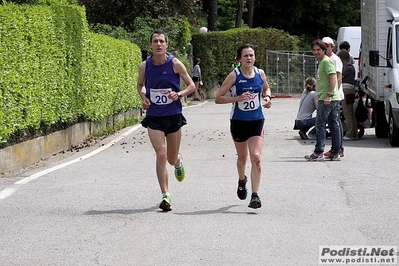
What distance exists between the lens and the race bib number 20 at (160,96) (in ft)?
34.1

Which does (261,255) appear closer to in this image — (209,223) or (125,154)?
(209,223)

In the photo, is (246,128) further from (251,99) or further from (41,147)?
(41,147)

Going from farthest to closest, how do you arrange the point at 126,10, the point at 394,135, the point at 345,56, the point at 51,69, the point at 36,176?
1. the point at 126,10
2. the point at 345,56
3. the point at 394,135
4. the point at 51,69
5. the point at 36,176

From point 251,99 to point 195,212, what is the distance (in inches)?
52.4

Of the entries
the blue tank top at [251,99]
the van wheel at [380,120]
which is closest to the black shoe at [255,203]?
the blue tank top at [251,99]

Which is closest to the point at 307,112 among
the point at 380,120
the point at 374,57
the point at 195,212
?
the point at 380,120

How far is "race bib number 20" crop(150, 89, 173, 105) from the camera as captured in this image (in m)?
10.4

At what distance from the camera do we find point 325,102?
1490 cm

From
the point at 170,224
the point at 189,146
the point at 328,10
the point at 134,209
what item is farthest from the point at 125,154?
the point at 328,10

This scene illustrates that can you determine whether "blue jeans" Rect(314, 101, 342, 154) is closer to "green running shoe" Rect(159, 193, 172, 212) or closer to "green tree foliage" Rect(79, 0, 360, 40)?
"green running shoe" Rect(159, 193, 172, 212)

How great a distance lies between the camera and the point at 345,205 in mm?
10328

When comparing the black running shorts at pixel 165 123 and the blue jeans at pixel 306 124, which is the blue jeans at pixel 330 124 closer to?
the blue jeans at pixel 306 124

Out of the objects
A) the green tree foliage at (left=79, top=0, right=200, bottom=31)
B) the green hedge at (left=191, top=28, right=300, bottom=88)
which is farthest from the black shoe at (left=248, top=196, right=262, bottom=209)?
the green hedge at (left=191, top=28, right=300, bottom=88)

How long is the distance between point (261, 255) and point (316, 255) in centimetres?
43
